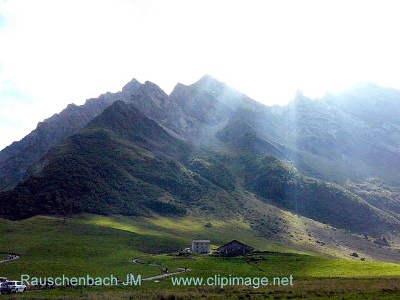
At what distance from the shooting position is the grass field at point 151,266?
55781 mm

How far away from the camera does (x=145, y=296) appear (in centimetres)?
5378

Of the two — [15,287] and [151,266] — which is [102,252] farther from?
[15,287]

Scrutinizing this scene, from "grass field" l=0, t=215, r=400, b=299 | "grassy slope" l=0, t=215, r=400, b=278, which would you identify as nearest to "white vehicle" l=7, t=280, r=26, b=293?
"grass field" l=0, t=215, r=400, b=299

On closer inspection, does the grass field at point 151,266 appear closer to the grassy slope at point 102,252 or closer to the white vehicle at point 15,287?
the grassy slope at point 102,252

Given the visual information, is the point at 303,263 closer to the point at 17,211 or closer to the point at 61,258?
the point at 61,258

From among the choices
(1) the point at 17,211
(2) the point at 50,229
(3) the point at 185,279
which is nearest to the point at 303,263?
(3) the point at 185,279

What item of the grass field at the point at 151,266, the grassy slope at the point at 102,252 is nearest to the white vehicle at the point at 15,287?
the grass field at the point at 151,266

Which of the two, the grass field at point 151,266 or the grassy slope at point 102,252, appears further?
the grassy slope at point 102,252

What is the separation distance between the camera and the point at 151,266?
309ft

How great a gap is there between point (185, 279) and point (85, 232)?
9445cm

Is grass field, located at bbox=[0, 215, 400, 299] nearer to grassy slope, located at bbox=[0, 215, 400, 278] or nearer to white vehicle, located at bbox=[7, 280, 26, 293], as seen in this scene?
grassy slope, located at bbox=[0, 215, 400, 278]

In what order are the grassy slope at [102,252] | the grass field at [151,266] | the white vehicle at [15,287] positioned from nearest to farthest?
1. the grass field at [151,266]
2. the white vehicle at [15,287]
3. the grassy slope at [102,252]

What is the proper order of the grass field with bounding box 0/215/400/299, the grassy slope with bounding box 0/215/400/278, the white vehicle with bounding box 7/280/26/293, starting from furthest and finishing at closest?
the grassy slope with bounding box 0/215/400/278
the white vehicle with bounding box 7/280/26/293
the grass field with bounding box 0/215/400/299

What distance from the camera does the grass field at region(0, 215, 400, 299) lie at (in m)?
55.8
